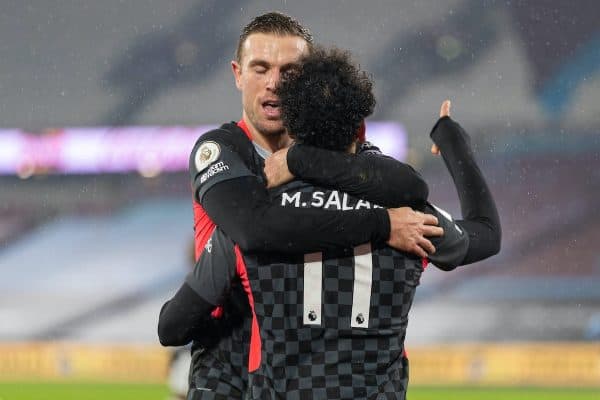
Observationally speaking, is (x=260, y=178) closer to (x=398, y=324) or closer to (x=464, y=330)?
(x=398, y=324)

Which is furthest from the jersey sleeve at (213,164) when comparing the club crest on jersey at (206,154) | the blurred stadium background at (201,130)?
the blurred stadium background at (201,130)

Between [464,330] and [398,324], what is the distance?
35.2 ft

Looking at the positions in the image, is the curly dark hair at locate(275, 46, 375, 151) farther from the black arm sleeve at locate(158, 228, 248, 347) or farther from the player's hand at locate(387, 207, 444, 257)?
the black arm sleeve at locate(158, 228, 248, 347)

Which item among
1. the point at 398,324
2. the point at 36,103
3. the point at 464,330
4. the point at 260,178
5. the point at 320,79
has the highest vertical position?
the point at 36,103

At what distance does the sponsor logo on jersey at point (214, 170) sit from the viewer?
6.70ft

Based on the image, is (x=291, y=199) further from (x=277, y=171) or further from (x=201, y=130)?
(x=201, y=130)

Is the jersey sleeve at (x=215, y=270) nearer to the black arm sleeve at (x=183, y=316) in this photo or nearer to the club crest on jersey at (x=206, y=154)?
the black arm sleeve at (x=183, y=316)

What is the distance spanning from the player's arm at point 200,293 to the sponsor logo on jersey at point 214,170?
4.7 inches

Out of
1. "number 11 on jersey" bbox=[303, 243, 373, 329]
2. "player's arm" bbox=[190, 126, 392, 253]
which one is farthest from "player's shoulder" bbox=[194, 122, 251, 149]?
"number 11 on jersey" bbox=[303, 243, 373, 329]

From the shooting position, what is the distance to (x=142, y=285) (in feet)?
43.9

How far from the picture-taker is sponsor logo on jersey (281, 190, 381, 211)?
192 cm

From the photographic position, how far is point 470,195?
2.22 meters

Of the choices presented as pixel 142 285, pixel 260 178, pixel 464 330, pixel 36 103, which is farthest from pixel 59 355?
pixel 260 178

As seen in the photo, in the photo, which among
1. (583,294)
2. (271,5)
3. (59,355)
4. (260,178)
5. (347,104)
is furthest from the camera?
(271,5)
